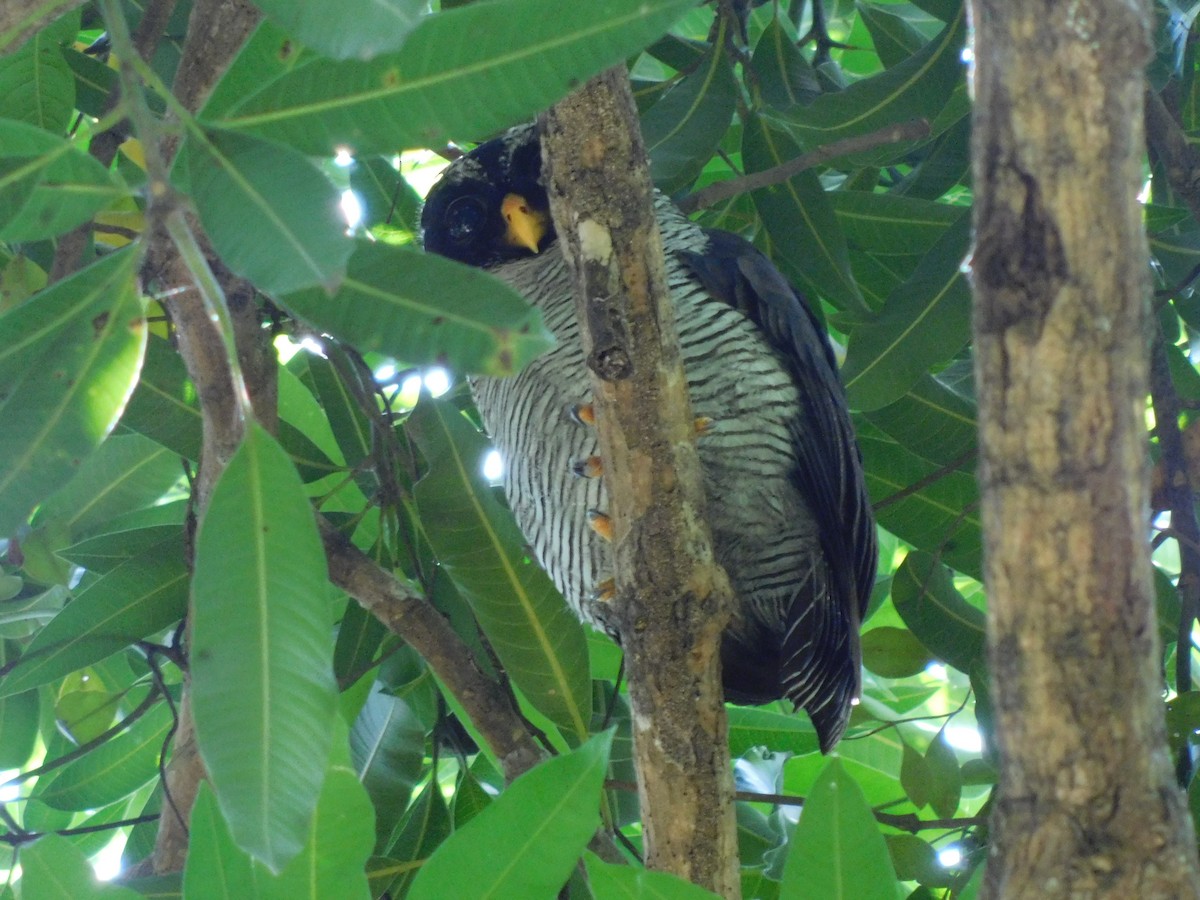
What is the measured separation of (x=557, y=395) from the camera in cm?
260

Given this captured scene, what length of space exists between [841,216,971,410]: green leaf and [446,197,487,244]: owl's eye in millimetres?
1093

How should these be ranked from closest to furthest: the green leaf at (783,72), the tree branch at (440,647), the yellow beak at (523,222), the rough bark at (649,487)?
the rough bark at (649,487) < the tree branch at (440,647) < the green leaf at (783,72) < the yellow beak at (523,222)

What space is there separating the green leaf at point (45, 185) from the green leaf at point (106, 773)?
1.83 meters

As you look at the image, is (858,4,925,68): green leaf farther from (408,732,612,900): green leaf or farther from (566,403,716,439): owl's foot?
(408,732,612,900): green leaf

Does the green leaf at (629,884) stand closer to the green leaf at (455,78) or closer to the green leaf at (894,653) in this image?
the green leaf at (455,78)

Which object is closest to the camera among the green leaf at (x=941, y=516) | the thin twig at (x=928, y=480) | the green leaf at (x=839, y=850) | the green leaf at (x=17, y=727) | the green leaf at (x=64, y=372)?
the green leaf at (x=64, y=372)

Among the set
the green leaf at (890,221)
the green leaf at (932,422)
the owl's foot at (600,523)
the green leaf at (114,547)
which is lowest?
the green leaf at (114,547)

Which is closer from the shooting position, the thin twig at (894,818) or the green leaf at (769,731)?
the thin twig at (894,818)

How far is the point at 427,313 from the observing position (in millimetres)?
1066

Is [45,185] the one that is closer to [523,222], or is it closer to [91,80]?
[91,80]

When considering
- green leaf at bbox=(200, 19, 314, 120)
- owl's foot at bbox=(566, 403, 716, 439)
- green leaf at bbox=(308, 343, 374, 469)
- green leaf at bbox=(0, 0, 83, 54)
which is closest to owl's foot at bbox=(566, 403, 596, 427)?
owl's foot at bbox=(566, 403, 716, 439)

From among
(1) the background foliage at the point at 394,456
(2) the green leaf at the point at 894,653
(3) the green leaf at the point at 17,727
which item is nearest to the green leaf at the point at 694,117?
(1) the background foliage at the point at 394,456

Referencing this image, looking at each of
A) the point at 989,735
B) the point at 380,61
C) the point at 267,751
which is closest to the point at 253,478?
the point at 267,751

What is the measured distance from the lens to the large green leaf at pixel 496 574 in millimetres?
2109
